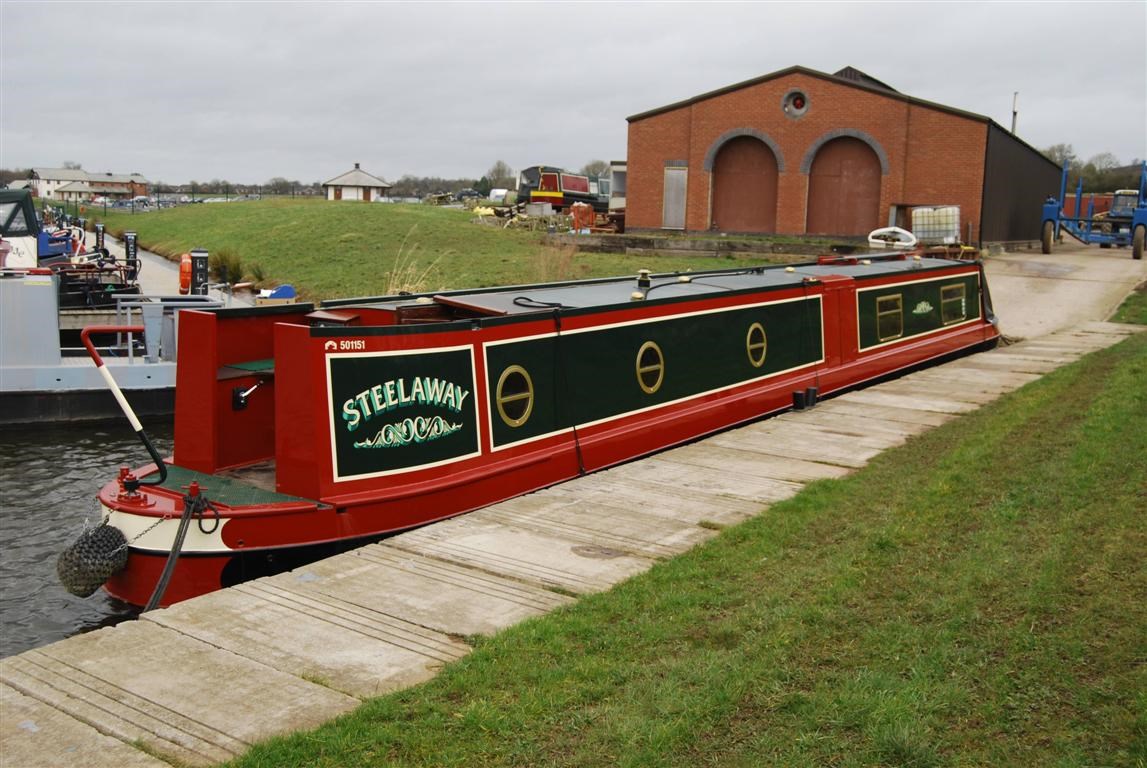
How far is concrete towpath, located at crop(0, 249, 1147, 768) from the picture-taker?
13.9 ft

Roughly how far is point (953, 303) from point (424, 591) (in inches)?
521

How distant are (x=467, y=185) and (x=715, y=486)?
13657cm

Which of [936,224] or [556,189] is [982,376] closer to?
[936,224]

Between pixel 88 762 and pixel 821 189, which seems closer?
pixel 88 762

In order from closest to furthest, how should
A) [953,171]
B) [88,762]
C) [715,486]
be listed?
1. [88,762]
2. [715,486]
3. [953,171]

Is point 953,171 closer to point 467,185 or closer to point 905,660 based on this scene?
point 905,660

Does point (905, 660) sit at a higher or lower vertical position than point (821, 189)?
lower

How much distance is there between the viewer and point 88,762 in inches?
154

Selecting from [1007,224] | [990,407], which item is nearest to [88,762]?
[990,407]

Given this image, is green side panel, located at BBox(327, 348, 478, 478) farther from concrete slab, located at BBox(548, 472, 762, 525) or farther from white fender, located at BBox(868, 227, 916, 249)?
white fender, located at BBox(868, 227, 916, 249)

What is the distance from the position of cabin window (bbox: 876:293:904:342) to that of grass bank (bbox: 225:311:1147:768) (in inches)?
307

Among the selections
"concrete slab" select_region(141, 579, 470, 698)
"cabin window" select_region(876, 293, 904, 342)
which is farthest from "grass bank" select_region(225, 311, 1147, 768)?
"cabin window" select_region(876, 293, 904, 342)

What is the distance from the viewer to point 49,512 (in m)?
10.2

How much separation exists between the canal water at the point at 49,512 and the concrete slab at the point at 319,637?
2.26 metres
